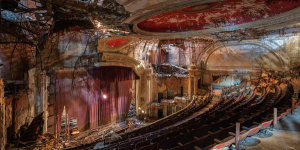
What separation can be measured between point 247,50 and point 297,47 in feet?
8.22

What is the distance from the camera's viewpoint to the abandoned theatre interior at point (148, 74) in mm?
3307

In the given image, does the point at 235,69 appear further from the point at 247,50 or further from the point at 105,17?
the point at 105,17

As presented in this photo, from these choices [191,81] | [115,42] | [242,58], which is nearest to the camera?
[115,42]

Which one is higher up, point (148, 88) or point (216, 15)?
point (216, 15)

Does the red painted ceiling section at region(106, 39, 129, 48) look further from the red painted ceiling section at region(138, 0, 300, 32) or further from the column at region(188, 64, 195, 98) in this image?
the column at region(188, 64, 195, 98)

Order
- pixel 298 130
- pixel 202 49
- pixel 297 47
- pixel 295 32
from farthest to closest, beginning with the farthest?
pixel 202 49, pixel 297 47, pixel 295 32, pixel 298 130

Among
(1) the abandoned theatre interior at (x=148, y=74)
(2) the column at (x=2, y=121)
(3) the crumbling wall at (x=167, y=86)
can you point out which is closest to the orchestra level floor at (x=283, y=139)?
(1) the abandoned theatre interior at (x=148, y=74)

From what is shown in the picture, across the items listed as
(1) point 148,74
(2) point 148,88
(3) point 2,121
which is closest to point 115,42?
(1) point 148,74

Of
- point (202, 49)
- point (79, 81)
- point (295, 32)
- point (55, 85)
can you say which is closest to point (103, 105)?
point (79, 81)

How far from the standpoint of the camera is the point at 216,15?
386cm

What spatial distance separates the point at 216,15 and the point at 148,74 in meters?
9.66

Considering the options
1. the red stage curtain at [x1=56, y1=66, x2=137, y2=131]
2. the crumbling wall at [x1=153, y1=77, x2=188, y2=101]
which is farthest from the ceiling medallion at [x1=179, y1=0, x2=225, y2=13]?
the crumbling wall at [x1=153, y1=77, x2=188, y2=101]

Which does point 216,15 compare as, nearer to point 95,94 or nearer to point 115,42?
point 115,42

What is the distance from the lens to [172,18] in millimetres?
4094
